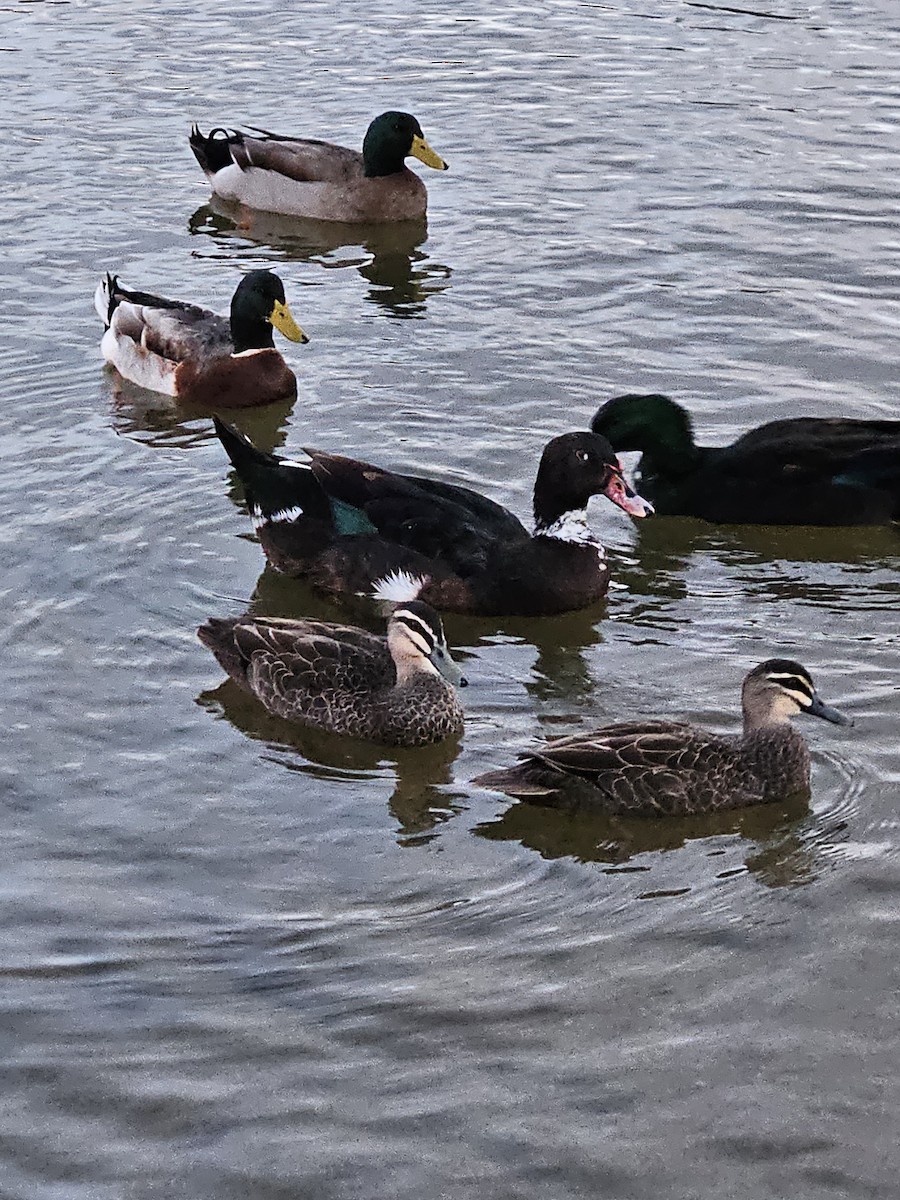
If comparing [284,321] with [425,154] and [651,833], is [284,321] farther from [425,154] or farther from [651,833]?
[651,833]

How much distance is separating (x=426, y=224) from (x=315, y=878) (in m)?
9.35

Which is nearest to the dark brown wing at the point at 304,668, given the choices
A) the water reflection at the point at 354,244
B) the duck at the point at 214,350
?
the duck at the point at 214,350

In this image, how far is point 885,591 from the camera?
950 centimetres

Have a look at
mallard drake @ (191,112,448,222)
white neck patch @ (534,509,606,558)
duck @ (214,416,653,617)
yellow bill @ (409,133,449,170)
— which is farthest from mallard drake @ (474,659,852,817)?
yellow bill @ (409,133,449,170)

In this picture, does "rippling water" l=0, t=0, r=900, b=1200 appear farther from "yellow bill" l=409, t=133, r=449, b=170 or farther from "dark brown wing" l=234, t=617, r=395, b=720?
"yellow bill" l=409, t=133, r=449, b=170

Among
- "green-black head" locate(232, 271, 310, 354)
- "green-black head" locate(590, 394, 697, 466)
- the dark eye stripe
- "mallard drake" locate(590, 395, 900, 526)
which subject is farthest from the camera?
"green-black head" locate(232, 271, 310, 354)

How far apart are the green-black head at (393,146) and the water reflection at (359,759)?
311 inches

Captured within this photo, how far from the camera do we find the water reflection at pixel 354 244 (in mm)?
13852

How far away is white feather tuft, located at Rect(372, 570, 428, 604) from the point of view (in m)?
9.36

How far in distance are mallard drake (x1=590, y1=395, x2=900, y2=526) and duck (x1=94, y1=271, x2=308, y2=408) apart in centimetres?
253

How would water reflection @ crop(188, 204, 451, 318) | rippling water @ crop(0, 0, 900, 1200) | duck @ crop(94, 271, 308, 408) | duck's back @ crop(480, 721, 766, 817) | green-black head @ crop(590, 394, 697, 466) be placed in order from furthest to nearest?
water reflection @ crop(188, 204, 451, 318) → duck @ crop(94, 271, 308, 408) → green-black head @ crop(590, 394, 697, 466) → duck's back @ crop(480, 721, 766, 817) → rippling water @ crop(0, 0, 900, 1200)

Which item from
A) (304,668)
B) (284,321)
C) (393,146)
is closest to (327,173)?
(393,146)

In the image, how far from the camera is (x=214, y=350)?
41.0 ft

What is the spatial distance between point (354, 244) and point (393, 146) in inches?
35.0
